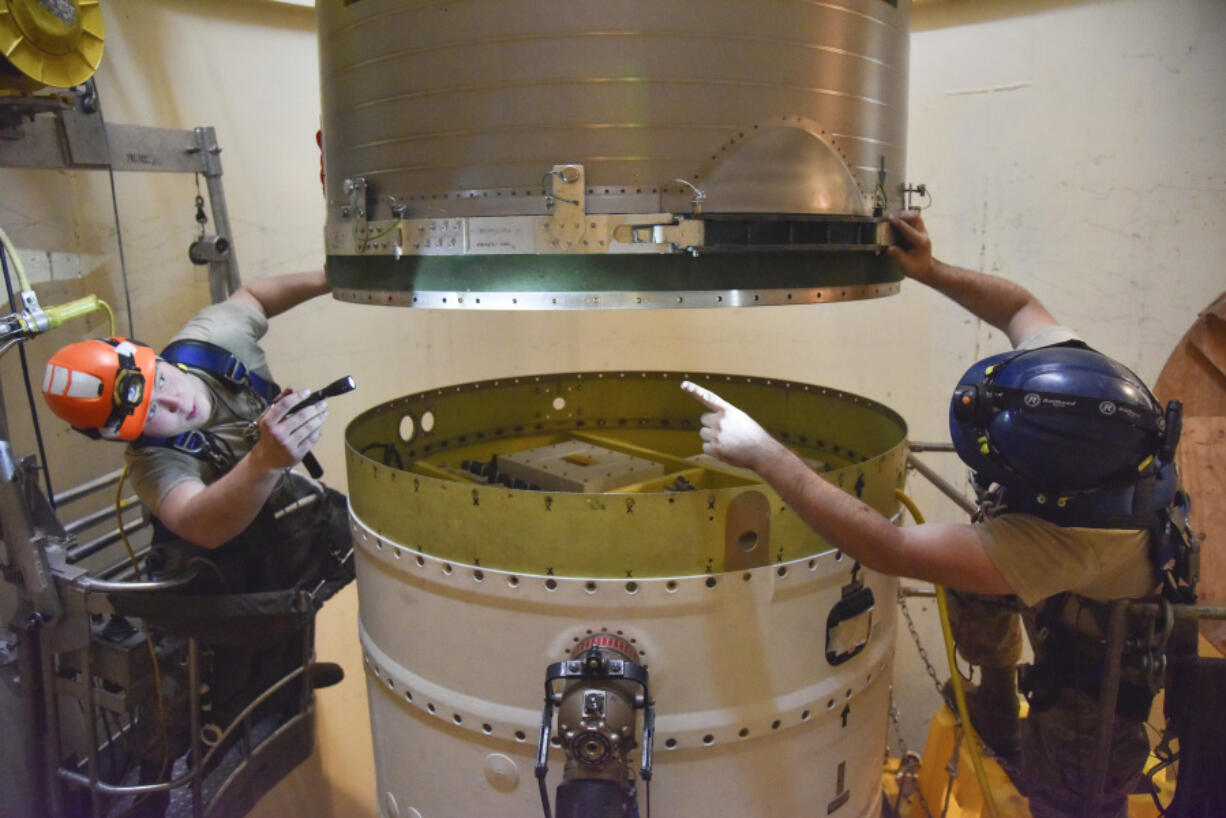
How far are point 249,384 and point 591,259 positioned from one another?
134 cm

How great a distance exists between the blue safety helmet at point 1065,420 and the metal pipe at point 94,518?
8.40 feet

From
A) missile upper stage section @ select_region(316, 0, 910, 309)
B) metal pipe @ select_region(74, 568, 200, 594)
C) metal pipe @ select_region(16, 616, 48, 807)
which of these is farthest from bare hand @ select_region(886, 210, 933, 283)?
metal pipe @ select_region(16, 616, 48, 807)

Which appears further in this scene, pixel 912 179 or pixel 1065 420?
pixel 912 179

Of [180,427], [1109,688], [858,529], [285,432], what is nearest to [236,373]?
[180,427]

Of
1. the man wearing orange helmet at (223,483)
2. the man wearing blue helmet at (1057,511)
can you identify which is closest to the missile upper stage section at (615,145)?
the man wearing blue helmet at (1057,511)

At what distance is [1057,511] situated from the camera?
1679 millimetres

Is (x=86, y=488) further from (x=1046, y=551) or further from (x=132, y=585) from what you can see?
(x=1046, y=551)

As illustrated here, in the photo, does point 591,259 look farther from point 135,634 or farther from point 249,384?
point 135,634

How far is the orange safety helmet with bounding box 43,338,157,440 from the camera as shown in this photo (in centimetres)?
195

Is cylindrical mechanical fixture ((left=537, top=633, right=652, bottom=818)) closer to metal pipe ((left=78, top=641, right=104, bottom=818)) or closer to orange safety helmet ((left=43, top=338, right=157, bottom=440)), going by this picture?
orange safety helmet ((left=43, top=338, right=157, bottom=440))

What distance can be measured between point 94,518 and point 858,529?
2539 mm

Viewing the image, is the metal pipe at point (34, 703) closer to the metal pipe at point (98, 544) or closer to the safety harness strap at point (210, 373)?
the metal pipe at point (98, 544)

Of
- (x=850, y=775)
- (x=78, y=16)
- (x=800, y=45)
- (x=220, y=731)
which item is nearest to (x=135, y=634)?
(x=220, y=731)

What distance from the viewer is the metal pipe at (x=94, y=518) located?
2.64 m
